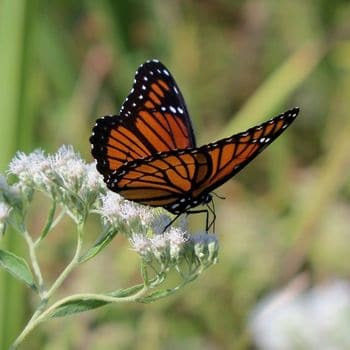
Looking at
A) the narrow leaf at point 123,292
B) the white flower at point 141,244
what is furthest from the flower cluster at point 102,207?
the narrow leaf at point 123,292

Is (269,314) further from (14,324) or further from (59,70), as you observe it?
(59,70)

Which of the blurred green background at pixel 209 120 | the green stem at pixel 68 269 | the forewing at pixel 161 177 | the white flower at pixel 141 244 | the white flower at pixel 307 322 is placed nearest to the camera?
the green stem at pixel 68 269

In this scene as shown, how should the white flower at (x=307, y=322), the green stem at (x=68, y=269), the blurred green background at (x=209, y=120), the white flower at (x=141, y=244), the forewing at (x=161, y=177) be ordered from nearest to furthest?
1. the green stem at (x=68, y=269)
2. the white flower at (x=141, y=244)
3. the forewing at (x=161, y=177)
4. the white flower at (x=307, y=322)
5. the blurred green background at (x=209, y=120)

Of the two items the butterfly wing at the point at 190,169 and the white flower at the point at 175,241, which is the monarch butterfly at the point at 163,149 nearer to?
the butterfly wing at the point at 190,169

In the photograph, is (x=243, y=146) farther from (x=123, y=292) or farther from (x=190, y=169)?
(x=123, y=292)

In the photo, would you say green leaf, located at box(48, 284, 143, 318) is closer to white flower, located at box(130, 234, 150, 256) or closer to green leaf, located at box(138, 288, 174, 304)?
green leaf, located at box(138, 288, 174, 304)

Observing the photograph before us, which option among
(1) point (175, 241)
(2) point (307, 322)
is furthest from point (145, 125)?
(2) point (307, 322)
